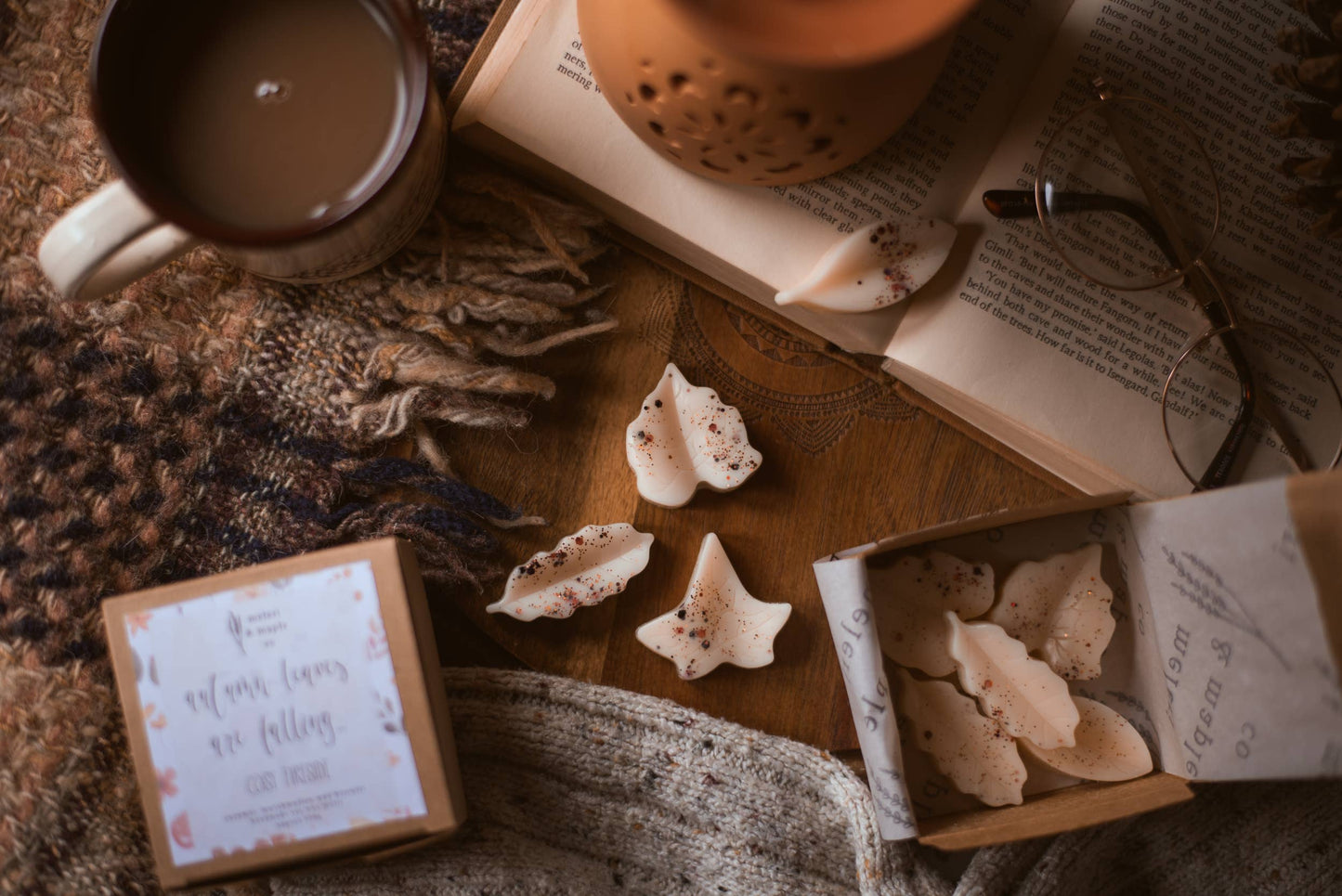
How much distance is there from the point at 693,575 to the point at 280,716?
243 mm

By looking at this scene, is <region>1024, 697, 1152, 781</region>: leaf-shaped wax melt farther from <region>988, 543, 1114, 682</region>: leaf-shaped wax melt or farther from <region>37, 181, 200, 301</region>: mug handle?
<region>37, 181, 200, 301</region>: mug handle

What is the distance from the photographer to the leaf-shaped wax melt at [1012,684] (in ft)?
1.70

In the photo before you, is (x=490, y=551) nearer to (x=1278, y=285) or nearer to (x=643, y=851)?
(x=643, y=851)

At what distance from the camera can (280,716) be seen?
1.55ft

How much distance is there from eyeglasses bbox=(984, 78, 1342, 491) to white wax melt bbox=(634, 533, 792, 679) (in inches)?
10.5

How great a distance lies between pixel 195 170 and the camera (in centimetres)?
46

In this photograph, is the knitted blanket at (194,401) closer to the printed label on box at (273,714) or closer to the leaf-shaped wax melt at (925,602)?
the printed label on box at (273,714)

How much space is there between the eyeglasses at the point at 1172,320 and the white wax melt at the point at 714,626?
0.87 ft

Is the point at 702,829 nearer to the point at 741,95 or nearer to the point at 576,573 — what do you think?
the point at 576,573

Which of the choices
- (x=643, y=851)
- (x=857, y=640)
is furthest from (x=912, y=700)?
(x=643, y=851)

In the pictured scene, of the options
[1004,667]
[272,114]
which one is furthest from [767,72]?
[1004,667]

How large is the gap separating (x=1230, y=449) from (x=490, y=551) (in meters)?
0.45

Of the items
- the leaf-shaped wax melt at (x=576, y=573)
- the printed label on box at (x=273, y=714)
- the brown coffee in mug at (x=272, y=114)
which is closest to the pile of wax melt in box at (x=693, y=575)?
the leaf-shaped wax melt at (x=576, y=573)

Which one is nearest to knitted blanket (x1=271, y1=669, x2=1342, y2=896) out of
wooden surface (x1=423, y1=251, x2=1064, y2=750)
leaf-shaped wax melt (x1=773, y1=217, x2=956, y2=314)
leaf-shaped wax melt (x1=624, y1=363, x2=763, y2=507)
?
wooden surface (x1=423, y1=251, x2=1064, y2=750)
